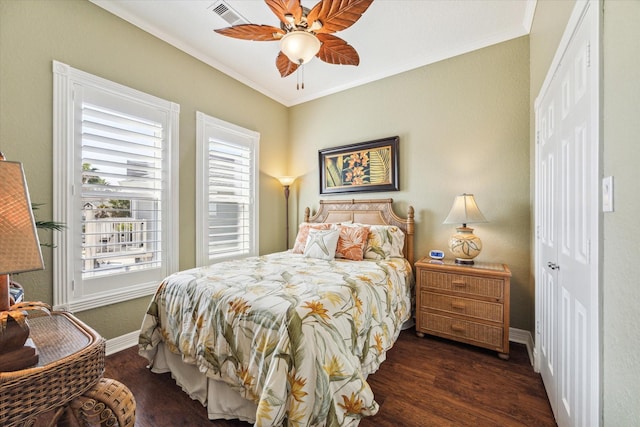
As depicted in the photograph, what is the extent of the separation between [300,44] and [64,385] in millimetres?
2043

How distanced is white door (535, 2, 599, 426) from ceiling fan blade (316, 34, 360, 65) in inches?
51.6

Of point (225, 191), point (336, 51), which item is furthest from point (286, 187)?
point (336, 51)

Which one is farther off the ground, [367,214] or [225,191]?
[225,191]

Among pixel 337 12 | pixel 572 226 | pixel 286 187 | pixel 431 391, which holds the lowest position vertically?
pixel 431 391

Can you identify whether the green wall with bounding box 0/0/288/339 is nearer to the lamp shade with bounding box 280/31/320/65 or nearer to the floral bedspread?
the floral bedspread

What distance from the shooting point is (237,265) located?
2.32 m

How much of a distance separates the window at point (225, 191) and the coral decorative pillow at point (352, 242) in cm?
144

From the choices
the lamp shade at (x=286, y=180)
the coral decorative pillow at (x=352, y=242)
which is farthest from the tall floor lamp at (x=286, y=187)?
the coral decorative pillow at (x=352, y=242)

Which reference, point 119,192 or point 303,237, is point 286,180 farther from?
point 119,192

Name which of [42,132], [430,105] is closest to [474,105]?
[430,105]

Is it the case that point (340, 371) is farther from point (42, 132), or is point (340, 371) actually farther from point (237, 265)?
point (42, 132)

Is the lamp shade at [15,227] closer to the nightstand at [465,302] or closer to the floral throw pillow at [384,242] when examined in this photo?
the floral throw pillow at [384,242]
